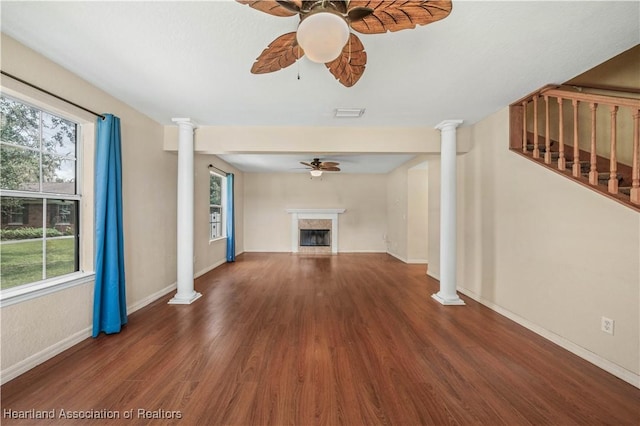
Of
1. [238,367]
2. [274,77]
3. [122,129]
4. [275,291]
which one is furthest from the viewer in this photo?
[275,291]

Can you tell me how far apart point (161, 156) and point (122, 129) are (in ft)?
2.30

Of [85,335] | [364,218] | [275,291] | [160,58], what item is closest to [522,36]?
[160,58]

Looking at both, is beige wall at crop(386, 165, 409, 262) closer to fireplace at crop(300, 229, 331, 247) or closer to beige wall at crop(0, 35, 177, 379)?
fireplace at crop(300, 229, 331, 247)

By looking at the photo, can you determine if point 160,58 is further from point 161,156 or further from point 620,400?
point 620,400

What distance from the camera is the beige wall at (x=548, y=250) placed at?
1.91m

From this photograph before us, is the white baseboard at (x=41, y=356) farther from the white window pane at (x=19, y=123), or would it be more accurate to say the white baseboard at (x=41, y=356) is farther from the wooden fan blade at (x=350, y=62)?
the wooden fan blade at (x=350, y=62)

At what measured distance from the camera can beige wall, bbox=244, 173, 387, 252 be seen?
7660mm

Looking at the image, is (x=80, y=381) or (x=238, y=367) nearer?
(x=80, y=381)

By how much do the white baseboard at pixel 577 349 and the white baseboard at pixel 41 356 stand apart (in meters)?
4.47

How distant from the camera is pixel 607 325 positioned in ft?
6.50

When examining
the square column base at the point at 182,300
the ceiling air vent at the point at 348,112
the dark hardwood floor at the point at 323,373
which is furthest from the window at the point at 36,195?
the ceiling air vent at the point at 348,112

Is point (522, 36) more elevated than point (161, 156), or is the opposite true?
point (522, 36)

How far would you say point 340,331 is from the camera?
255 centimetres

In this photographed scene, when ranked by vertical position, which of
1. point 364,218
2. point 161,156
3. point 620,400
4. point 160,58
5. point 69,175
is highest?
point 160,58
